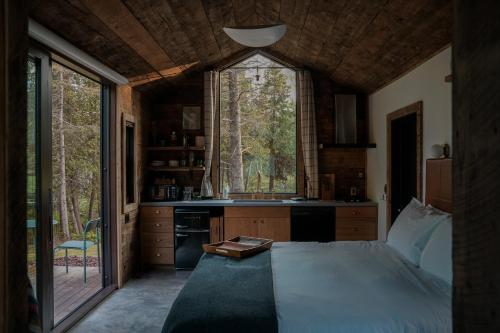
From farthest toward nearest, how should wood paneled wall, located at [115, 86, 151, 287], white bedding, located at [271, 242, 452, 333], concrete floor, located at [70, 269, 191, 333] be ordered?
wood paneled wall, located at [115, 86, 151, 287], concrete floor, located at [70, 269, 191, 333], white bedding, located at [271, 242, 452, 333]

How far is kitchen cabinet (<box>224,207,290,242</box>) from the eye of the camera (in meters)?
4.97

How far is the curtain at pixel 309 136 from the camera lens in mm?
5355

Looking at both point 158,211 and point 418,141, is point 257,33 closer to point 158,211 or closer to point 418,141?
point 418,141

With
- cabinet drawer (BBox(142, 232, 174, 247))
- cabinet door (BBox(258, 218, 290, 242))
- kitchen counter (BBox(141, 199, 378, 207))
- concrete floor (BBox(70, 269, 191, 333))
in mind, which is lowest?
concrete floor (BBox(70, 269, 191, 333))

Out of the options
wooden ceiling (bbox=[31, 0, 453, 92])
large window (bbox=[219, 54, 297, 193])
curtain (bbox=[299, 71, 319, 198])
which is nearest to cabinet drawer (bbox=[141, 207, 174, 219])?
large window (bbox=[219, 54, 297, 193])

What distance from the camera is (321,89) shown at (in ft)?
18.2

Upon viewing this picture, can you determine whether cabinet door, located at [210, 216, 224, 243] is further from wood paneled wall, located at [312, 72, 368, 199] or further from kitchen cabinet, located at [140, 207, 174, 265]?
wood paneled wall, located at [312, 72, 368, 199]

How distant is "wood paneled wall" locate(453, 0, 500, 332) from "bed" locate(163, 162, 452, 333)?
1245 millimetres

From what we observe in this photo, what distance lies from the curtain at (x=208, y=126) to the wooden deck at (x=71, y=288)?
1.80 metres

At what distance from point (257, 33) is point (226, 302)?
2.07 metres

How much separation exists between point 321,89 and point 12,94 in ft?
16.8

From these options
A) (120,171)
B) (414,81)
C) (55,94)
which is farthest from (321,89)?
(55,94)

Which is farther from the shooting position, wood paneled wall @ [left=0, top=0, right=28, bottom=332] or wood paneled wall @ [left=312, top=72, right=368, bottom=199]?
wood paneled wall @ [left=312, top=72, right=368, bottom=199]

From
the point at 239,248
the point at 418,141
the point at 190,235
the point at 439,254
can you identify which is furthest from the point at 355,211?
the point at 439,254
